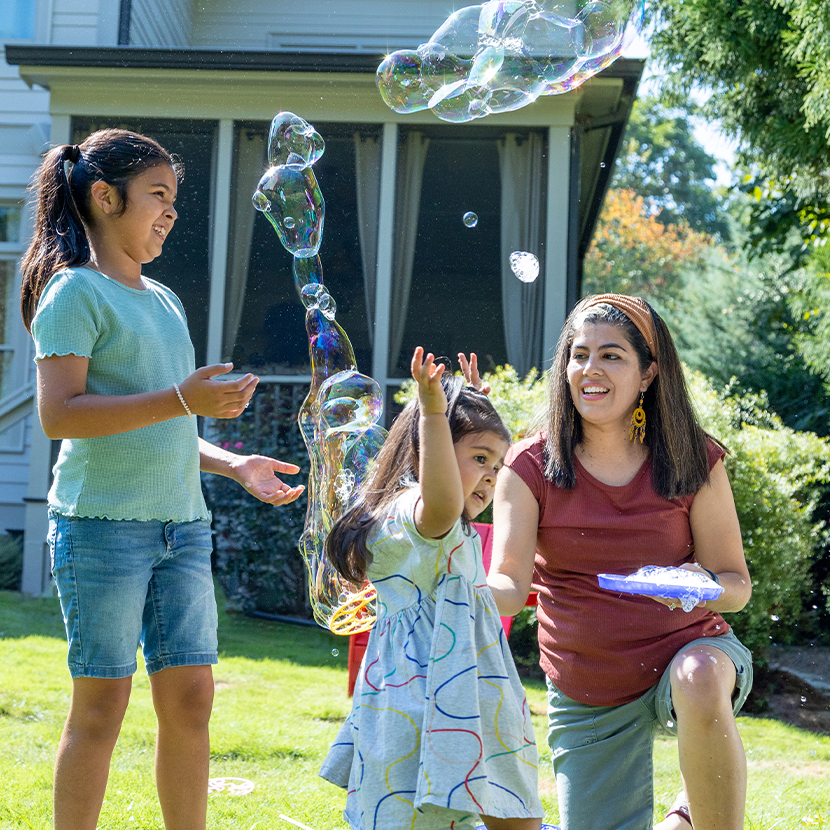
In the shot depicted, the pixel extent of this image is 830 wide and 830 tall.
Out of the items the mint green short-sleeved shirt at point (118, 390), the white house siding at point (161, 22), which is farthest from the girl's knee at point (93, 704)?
the white house siding at point (161, 22)

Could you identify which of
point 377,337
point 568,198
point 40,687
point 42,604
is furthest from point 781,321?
point 40,687

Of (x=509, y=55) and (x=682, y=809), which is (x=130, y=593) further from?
(x=509, y=55)

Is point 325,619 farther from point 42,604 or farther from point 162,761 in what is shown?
point 42,604

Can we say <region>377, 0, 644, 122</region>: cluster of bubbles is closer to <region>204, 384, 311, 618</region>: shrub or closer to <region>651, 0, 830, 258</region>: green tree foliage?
<region>651, 0, 830, 258</region>: green tree foliage

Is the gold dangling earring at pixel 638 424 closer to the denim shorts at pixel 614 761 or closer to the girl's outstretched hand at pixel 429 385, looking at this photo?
the denim shorts at pixel 614 761

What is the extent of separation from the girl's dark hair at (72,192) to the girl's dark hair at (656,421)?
0.96m

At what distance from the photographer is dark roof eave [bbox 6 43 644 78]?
6156 millimetres

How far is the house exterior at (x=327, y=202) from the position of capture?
20.8 ft

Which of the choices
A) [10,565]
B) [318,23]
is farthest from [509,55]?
[318,23]

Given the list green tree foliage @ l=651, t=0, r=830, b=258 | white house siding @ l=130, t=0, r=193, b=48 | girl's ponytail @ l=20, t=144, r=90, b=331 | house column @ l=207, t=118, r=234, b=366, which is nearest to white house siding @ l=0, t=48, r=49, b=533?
white house siding @ l=130, t=0, r=193, b=48

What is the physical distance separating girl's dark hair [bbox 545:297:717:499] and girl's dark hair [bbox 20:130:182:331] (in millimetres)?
958

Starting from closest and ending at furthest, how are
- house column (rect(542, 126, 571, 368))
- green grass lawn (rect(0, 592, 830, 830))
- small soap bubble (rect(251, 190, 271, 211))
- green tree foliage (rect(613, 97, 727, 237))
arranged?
green grass lawn (rect(0, 592, 830, 830)), small soap bubble (rect(251, 190, 271, 211)), house column (rect(542, 126, 571, 368)), green tree foliage (rect(613, 97, 727, 237))

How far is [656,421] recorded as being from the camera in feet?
6.64

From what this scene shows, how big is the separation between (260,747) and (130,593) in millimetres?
1551
